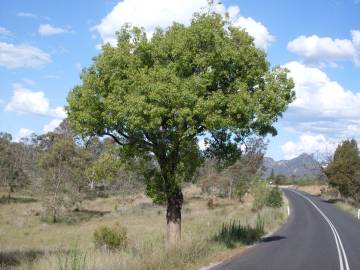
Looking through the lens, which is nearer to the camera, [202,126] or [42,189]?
[202,126]

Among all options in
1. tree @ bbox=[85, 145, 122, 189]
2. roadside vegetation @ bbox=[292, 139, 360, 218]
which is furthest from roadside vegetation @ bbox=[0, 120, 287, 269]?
roadside vegetation @ bbox=[292, 139, 360, 218]

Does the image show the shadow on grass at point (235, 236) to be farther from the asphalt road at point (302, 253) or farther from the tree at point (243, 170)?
the tree at point (243, 170)

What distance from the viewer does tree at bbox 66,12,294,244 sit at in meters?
17.3

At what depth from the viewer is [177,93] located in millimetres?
16750

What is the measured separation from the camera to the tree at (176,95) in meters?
17.3

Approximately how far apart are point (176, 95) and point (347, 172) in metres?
57.3

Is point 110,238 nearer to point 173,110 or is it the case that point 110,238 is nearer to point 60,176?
point 173,110

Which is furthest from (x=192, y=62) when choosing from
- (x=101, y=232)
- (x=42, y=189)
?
(x=42, y=189)

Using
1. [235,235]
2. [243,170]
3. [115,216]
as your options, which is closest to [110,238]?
[235,235]

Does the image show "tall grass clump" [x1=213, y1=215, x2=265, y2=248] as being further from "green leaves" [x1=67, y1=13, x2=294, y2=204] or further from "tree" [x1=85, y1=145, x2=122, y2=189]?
"tree" [x1=85, y1=145, x2=122, y2=189]

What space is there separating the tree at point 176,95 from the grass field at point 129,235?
9.69 feet

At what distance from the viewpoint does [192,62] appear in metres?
18.6

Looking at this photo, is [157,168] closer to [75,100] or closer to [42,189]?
[75,100]

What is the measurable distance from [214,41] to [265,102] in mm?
3062
